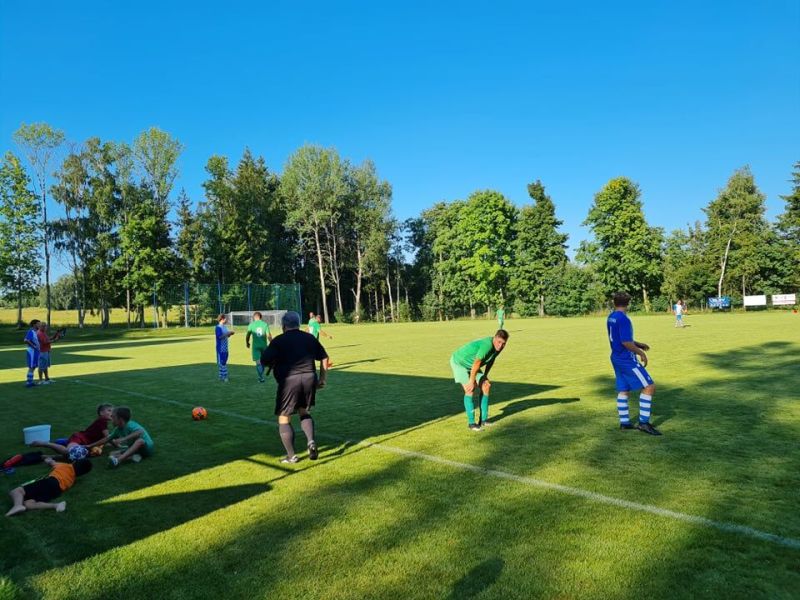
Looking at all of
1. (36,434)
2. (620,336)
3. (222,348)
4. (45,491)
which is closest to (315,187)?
(222,348)

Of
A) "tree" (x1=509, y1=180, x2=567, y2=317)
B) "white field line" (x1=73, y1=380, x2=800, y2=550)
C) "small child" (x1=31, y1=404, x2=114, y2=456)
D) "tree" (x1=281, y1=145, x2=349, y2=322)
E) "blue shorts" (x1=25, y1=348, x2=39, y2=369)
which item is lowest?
"white field line" (x1=73, y1=380, x2=800, y2=550)

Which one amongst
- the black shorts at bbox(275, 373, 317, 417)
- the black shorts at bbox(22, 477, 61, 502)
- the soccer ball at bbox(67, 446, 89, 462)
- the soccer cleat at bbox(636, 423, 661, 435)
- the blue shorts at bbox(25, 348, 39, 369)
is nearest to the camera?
the black shorts at bbox(22, 477, 61, 502)

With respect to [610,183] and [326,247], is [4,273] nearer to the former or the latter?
[326,247]

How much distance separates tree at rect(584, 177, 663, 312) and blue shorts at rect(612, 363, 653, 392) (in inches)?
2590

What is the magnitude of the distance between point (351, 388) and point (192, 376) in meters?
6.12

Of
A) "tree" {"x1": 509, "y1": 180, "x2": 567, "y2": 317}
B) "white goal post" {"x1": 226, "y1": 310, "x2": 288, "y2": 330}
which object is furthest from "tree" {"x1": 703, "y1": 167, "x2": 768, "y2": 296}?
"white goal post" {"x1": 226, "y1": 310, "x2": 288, "y2": 330}

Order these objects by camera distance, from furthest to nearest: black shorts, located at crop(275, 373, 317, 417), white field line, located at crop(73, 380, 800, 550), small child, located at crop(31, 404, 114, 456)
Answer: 1. small child, located at crop(31, 404, 114, 456)
2. black shorts, located at crop(275, 373, 317, 417)
3. white field line, located at crop(73, 380, 800, 550)

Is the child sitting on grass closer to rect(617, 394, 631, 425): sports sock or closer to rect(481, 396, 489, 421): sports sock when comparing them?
rect(481, 396, 489, 421): sports sock

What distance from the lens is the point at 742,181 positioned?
2968 inches

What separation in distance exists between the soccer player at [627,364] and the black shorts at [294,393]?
4280 millimetres

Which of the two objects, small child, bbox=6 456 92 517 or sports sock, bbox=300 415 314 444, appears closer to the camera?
small child, bbox=6 456 92 517

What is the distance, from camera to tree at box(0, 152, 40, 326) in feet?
172

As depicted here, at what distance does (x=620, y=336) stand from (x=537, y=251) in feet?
225

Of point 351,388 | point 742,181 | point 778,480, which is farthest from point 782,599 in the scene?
point 742,181
